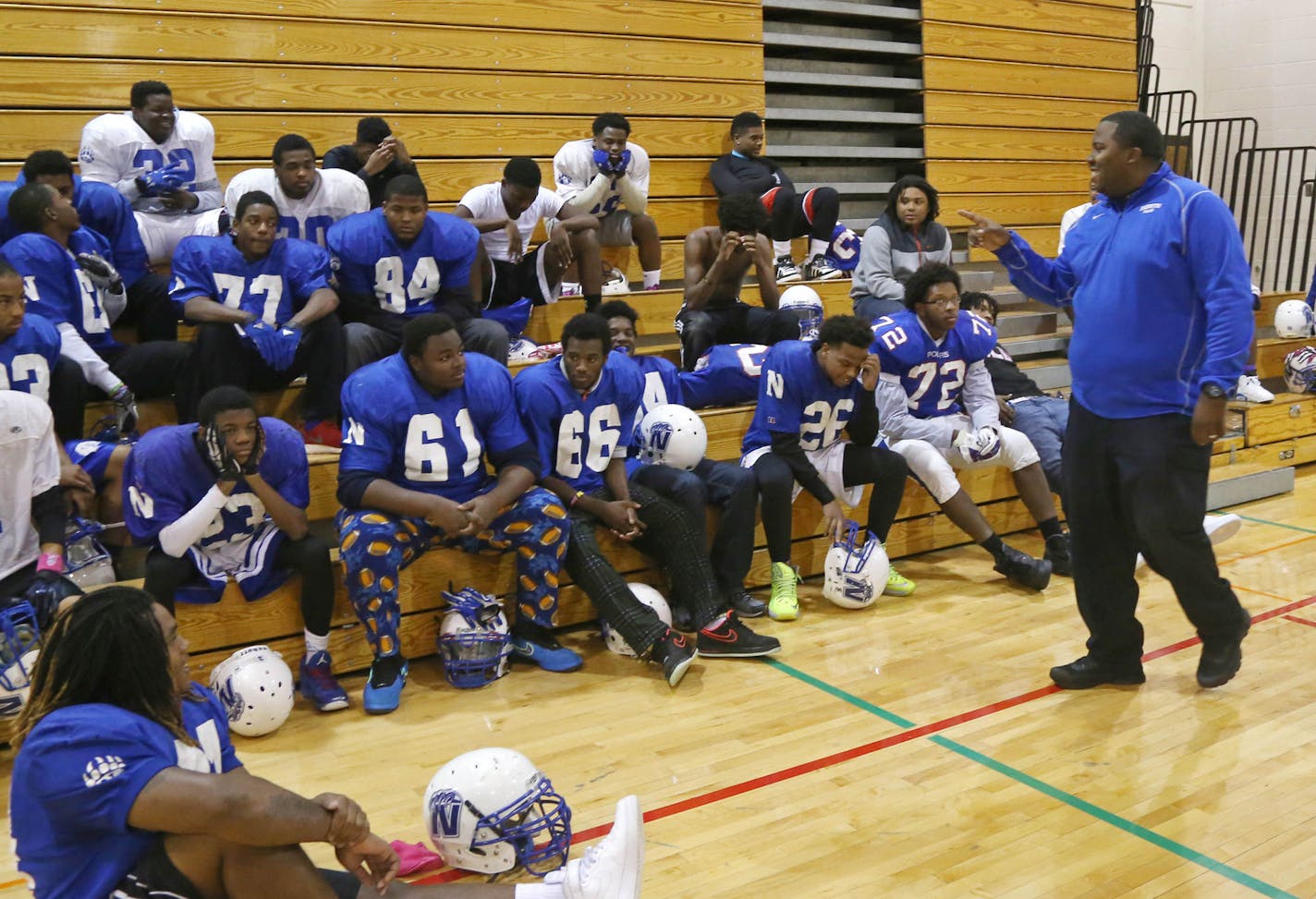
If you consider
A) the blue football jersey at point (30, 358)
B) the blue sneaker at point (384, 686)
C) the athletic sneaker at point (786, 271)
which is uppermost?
the blue football jersey at point (30, 358)

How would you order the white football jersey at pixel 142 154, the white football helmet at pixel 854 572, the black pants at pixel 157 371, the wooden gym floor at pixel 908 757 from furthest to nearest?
the white football jersey at pixel 142 154 < the white football helmet at pixel 854 572 < the black pants at pixel 157 371 < the wooden gym floor at pixel 908 757

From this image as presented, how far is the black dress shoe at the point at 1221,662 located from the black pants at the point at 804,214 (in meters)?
4.04

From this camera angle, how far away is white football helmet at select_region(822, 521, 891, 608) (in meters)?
4.62

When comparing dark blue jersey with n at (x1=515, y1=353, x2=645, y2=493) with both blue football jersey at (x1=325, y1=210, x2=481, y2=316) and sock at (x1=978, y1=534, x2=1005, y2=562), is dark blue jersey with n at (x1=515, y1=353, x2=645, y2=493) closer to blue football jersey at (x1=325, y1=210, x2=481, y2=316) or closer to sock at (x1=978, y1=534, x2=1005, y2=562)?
blue football jersey at (x1=325, y1=210, x2=481, y2=316)

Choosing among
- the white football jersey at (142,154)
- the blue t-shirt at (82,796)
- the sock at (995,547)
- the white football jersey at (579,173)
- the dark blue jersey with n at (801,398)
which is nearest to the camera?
the blue t-shirt at (82,796)

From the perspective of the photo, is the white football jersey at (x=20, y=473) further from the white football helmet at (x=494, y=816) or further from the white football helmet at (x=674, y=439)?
the white football helmet at (x=674, y=439)

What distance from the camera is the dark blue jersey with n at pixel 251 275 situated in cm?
459

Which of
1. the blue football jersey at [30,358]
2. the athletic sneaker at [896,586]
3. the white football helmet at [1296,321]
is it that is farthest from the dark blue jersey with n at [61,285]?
the white football helmet at [1296,321]

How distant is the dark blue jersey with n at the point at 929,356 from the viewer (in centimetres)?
515

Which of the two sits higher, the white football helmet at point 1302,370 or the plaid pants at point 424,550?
the plaid pants at point 424,550

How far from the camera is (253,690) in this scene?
3.49m

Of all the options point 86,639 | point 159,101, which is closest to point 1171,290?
point 86,639

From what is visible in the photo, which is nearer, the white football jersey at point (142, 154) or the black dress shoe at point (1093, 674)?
the black dress shoe at point (1093, 674)

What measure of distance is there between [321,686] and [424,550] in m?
0.56
